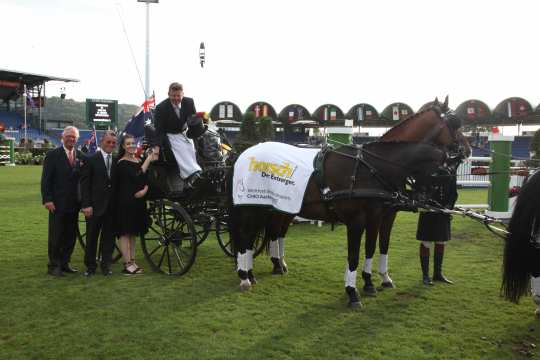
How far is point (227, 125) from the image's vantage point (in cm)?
4097

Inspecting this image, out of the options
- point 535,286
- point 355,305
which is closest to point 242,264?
point 355,305

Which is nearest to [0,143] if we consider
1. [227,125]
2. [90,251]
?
[227,125]

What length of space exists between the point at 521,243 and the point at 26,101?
5048 cm

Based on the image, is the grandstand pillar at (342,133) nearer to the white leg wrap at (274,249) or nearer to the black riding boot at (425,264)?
the white leg wrap at (274,249)

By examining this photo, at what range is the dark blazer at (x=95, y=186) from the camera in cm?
630

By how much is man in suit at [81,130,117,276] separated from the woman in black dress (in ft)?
0.39

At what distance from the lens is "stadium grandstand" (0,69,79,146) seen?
154ft

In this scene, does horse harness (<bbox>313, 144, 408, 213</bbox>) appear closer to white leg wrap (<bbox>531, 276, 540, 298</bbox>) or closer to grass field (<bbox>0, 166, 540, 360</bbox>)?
grass field (<bbox>0, 166, 540, 360</bbox>)

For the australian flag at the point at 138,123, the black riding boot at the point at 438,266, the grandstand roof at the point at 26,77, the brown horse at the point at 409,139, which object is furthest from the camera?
the grandstand roof at the point at 26,77

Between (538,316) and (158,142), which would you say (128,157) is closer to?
(158,142)

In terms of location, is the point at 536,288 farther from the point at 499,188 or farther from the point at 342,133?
the point at 499,188

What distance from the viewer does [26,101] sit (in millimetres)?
46781

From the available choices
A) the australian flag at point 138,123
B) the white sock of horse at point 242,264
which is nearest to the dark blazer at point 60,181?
the australian flag at point 138,123

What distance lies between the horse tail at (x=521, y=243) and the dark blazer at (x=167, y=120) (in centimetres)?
418
